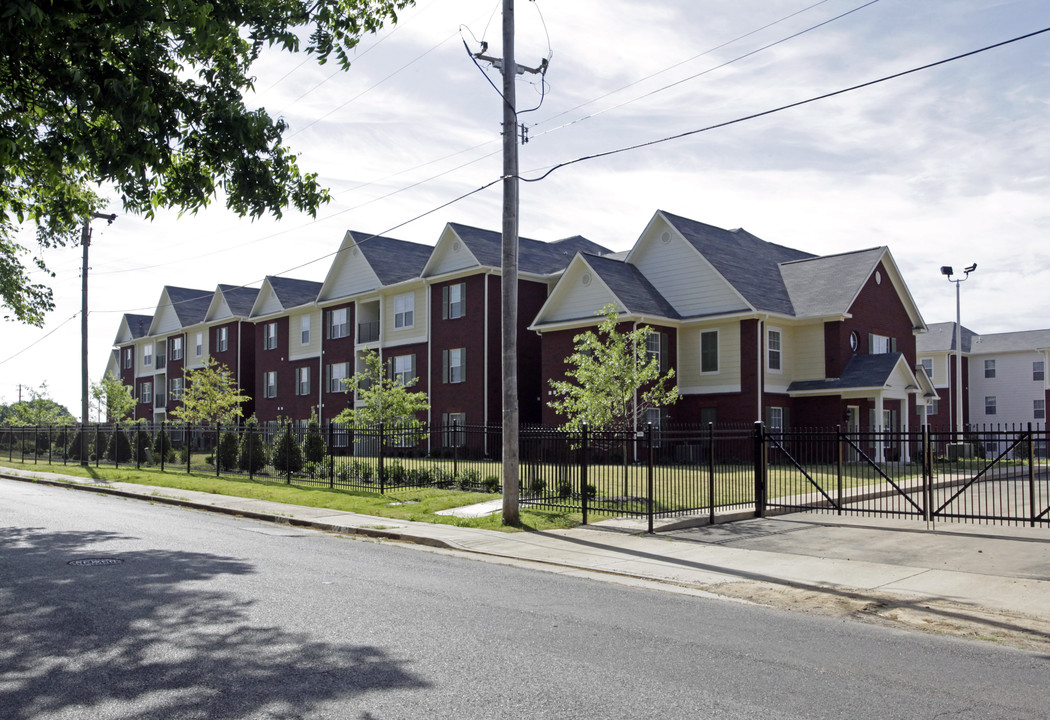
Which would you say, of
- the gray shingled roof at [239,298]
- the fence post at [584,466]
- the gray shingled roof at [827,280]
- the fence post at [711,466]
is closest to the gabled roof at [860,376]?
the gray shingled roof at [827,280]

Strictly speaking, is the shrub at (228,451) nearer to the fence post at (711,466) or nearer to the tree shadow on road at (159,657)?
the fence post at (711,466)

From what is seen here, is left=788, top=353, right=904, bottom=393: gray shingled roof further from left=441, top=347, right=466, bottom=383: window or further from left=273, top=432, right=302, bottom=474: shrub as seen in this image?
left=273, top=432, right=302, bottom=474: shrub

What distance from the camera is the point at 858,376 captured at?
3288 centimetres

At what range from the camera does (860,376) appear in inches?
1292

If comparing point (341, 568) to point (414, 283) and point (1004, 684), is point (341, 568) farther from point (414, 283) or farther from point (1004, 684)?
point (414, 283)

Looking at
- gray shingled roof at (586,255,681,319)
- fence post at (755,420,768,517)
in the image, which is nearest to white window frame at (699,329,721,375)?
gray shingled roof at (586,255,681,319)

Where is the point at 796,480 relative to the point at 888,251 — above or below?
below

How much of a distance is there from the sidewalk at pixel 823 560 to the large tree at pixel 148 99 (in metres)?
6.48

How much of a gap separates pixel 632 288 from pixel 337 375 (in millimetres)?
18195

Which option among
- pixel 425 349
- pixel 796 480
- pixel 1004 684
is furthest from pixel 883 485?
pixel 425 349

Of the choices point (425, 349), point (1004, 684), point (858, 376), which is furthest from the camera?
point (425, 349)

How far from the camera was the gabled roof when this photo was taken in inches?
1270

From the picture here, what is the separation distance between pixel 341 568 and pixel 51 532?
6542 mm

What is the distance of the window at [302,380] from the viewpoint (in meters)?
48.1
